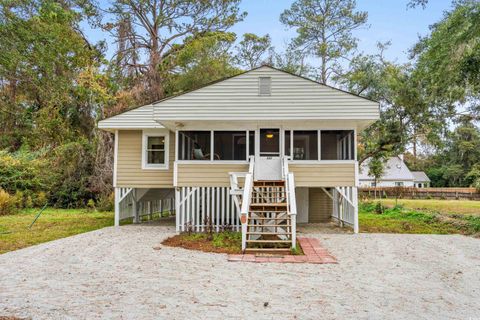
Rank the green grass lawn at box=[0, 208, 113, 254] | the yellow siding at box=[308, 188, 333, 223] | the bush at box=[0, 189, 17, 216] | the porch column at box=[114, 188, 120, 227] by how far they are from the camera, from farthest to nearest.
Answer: the bush at box=[0, 189, 17, 216] < the yellow siding at box=[308, 188, 333, 223] < the porch column at box=[114, 188, 120, 227] < the green grass lawn at box=[0, 208, 113, 254]

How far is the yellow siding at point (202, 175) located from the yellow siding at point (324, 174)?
1.99 m

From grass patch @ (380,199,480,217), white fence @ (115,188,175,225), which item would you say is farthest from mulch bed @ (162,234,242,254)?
grass patch @ (380,199,480,217)

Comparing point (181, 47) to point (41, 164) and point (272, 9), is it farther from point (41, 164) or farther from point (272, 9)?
point (41, 164)

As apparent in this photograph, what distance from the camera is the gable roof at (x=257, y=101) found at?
995cm

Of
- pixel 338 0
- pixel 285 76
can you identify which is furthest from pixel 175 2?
pixel 285 76

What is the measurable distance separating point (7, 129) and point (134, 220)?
15726 millimetres

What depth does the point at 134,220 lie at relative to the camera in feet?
42.9

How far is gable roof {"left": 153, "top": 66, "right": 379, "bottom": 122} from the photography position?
32.6 feet

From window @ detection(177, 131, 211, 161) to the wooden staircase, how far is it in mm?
1975

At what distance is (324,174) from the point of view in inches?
406

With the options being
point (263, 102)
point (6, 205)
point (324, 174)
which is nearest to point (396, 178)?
point (324, 174)

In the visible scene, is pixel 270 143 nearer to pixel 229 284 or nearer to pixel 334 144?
pixel 334 144

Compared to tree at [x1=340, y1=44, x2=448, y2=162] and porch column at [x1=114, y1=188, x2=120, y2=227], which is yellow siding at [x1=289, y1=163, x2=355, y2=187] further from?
tree at [x1=340, y1=44, x2=448, y2=162]

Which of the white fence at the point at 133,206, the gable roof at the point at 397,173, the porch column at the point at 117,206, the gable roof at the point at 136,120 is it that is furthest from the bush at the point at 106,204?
the gable roof at the point at 397,173
